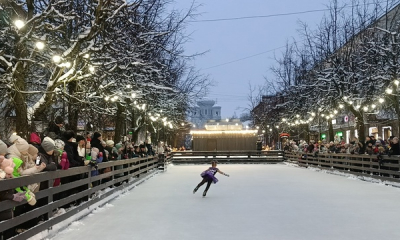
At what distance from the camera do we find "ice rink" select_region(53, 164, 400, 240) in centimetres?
718

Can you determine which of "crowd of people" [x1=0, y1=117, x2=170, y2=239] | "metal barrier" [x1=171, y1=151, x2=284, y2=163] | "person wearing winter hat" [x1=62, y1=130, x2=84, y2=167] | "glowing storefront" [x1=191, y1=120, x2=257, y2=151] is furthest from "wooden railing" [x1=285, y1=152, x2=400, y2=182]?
"glowing storefront" [x1=191, y1=120, x2=257, y2=151]

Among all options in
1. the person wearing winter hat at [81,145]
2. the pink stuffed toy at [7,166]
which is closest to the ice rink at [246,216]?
the person wearing winter hat at [81,145]

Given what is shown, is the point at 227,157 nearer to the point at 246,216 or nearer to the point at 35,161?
the point at 246,216

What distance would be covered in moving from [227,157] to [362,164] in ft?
70.5

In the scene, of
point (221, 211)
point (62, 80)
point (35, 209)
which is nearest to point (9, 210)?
point (35, 209)

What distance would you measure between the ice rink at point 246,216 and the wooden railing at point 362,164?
2.73 metres

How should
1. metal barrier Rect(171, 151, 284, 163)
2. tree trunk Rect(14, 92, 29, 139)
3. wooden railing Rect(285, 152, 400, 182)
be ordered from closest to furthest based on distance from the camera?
tree trunk Rect(14, 92, 29, 139) → wooden railing Rect(285, 152, 400, 182) → metal barrier Rect(171, 151, 284, 163)

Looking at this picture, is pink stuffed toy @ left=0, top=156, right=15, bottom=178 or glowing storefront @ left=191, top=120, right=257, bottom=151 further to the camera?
glowing storefront @ left=191, top=120, right=257, bottom=151

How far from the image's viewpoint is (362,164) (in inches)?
764

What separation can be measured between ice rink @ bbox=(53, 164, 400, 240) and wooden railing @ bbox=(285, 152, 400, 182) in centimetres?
273

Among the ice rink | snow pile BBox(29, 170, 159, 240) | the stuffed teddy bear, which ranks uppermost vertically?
the stuffed teddy bear

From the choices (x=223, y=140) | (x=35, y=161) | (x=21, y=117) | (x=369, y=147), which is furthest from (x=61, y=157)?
(x=223, y=140)

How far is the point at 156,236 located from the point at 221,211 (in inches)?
119

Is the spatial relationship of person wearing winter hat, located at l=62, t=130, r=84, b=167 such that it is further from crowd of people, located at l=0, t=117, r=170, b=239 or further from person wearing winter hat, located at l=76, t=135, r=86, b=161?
person wearing winter hat, located at l=76, t=135, r=86, b=161
